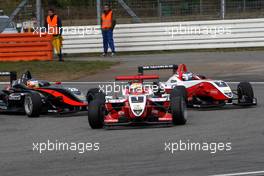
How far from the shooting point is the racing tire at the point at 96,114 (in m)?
12.6

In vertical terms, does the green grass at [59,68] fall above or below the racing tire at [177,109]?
below

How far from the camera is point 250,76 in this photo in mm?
21812

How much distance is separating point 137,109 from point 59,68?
12712 millimetres

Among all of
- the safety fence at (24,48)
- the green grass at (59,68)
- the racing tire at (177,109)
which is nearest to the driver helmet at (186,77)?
the racing tire at (177,109)

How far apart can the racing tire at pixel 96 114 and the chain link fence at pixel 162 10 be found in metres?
17.3

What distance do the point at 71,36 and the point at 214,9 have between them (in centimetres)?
528

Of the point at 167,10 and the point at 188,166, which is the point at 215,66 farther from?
the point at 188,166

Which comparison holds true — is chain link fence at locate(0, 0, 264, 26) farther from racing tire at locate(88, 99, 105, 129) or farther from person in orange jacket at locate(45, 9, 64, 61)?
racing tire at locate(88, 99, 105, 129)

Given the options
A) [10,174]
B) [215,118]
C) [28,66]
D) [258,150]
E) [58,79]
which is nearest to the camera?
[10,174]

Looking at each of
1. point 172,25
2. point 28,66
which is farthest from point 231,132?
point 172,25

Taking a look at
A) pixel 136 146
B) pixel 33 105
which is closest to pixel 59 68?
pixel 33 105

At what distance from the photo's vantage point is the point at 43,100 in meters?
14.9

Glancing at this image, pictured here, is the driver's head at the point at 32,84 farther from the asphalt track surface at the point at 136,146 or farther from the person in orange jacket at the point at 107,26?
the person in orange jacket at the point at 107,26

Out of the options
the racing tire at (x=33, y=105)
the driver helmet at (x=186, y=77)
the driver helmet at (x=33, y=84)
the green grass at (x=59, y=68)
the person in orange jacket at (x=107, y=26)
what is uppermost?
the person in orange jacket at (x=107, y=26)
